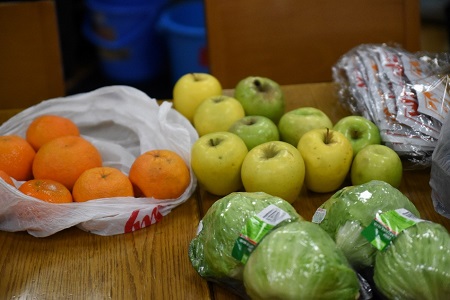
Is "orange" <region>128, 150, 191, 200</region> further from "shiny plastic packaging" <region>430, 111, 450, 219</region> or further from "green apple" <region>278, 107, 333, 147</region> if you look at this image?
"shiny plastic packaging" <region>430, 111, 450, 219</region>

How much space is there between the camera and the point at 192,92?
1.37 m

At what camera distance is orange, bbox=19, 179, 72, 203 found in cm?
106

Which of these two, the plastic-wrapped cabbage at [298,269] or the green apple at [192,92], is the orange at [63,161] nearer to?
the green apple at [192,92]

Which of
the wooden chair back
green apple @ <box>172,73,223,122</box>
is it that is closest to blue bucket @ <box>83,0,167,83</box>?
the wooden chair back

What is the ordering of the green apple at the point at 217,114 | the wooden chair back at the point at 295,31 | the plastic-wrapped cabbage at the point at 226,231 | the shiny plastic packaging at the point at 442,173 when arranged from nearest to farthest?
the plastic-wrapped cabbage at the point at 226,231 < the shiny plastic packaging at the point at 442,173 < the green apple at the point at 217,114 < the wooden chair back at the point at 295,31

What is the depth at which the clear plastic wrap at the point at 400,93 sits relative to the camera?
3.90 feet

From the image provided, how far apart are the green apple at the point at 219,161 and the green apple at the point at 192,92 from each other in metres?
0.24

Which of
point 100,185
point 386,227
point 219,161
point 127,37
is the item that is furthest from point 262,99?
point 127,37

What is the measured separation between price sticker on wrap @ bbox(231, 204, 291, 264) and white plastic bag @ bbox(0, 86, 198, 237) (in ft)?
0.88

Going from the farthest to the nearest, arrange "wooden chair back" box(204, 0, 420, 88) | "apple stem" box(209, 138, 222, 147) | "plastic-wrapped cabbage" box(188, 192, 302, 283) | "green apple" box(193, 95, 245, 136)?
"wooden chair back" box(204, 0, 420, 88) < "green apple" box(193, 95, 245, 136) < "apple stem" box(209, 138, 222, 147) < "plastic-wrapped cabbage" box(188, 192, 302, 283)

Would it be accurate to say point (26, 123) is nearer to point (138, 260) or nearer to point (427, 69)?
point (138, 260)

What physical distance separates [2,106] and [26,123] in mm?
390

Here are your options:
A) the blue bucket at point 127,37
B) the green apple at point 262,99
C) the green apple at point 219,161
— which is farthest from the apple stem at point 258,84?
the blue bucket at point 127,37

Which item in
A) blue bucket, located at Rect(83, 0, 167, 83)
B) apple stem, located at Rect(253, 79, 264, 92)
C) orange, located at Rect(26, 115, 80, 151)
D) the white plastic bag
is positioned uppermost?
apple stem, located at Rect(253, 79, 264, 92)
